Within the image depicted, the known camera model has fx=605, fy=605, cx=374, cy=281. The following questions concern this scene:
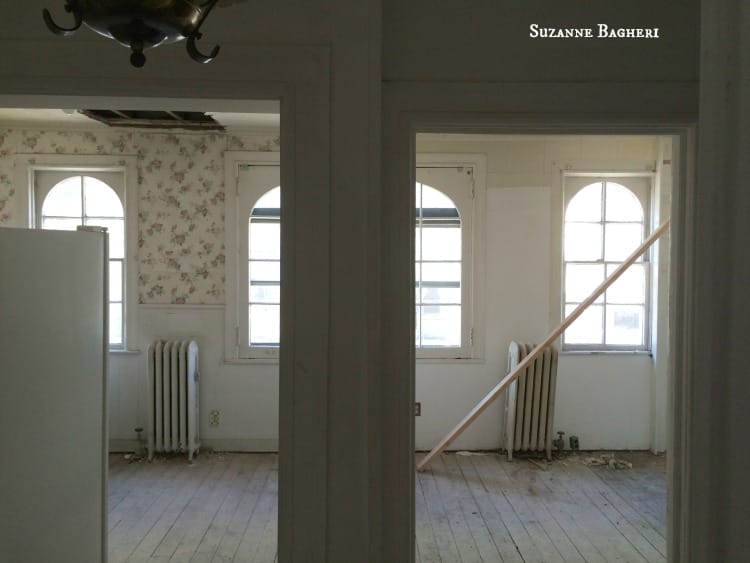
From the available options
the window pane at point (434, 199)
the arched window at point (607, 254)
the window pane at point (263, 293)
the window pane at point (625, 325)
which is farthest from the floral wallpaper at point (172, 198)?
the window pane at point (625, 325)

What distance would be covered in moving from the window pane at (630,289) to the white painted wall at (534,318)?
0.46 metres

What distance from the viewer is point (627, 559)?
3.23 metres

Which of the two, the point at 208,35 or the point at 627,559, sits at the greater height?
the point at 208,35

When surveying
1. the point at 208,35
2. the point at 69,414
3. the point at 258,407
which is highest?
the point at 208,35

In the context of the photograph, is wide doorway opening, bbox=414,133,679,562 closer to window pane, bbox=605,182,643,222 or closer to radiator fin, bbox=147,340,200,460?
window pane, bbox=605,182,643,222

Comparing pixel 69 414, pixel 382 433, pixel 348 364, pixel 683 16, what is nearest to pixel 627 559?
pixel 382 433

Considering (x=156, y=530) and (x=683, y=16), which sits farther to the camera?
(x=156, y=530)

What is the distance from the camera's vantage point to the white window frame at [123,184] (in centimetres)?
494

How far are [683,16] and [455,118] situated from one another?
0.90 metres

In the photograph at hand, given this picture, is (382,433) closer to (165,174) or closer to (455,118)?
(455,118)

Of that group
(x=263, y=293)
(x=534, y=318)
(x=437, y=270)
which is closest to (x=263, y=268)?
(x=263, y=293)

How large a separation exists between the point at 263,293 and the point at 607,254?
2922 millimetres

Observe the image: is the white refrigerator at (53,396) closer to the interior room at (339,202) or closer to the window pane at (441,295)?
the interior room at (339,202)

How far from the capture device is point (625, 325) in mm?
5137
